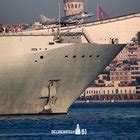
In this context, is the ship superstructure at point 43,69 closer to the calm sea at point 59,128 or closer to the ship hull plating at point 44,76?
the ship hull plating at point 44,76

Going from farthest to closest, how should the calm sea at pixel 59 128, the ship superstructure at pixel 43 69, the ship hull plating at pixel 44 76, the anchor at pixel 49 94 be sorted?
1. the anchor at pixel 49 94
2. the ship hull plating at pixel 44 76
3. the ship superstructure at pixel 43 69
4. the calm sea at pixel 59 128

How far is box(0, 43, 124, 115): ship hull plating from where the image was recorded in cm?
9106

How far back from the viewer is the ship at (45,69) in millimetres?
90812

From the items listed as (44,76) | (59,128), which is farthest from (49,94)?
(59,128)

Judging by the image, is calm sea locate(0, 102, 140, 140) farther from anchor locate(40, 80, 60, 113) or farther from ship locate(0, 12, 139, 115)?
ship locate(0, 12, 139, 115)

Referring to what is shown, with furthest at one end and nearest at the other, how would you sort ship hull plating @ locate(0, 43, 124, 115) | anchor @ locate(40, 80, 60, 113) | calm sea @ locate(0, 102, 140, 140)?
anchor @ locate(40, 80, 60, 113), ship hull plating @ locate(0, 43, 124, 115), calm sea @ locate(0, 102, 140, 140)

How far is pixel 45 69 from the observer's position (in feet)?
301

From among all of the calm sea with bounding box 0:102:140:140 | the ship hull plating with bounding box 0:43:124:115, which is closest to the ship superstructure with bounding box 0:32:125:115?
the ship hull plating with bounding box 0:43:124:115

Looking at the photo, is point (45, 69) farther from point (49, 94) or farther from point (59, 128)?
point (59, 128)

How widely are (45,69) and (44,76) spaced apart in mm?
814

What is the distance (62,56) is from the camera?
9156cm

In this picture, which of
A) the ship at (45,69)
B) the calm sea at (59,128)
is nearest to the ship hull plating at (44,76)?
the ship at (45,69)

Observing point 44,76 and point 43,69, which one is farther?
point 44,76

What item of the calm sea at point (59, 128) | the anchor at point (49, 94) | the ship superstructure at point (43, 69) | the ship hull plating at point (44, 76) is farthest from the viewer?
the anchor at point (49, 94)
